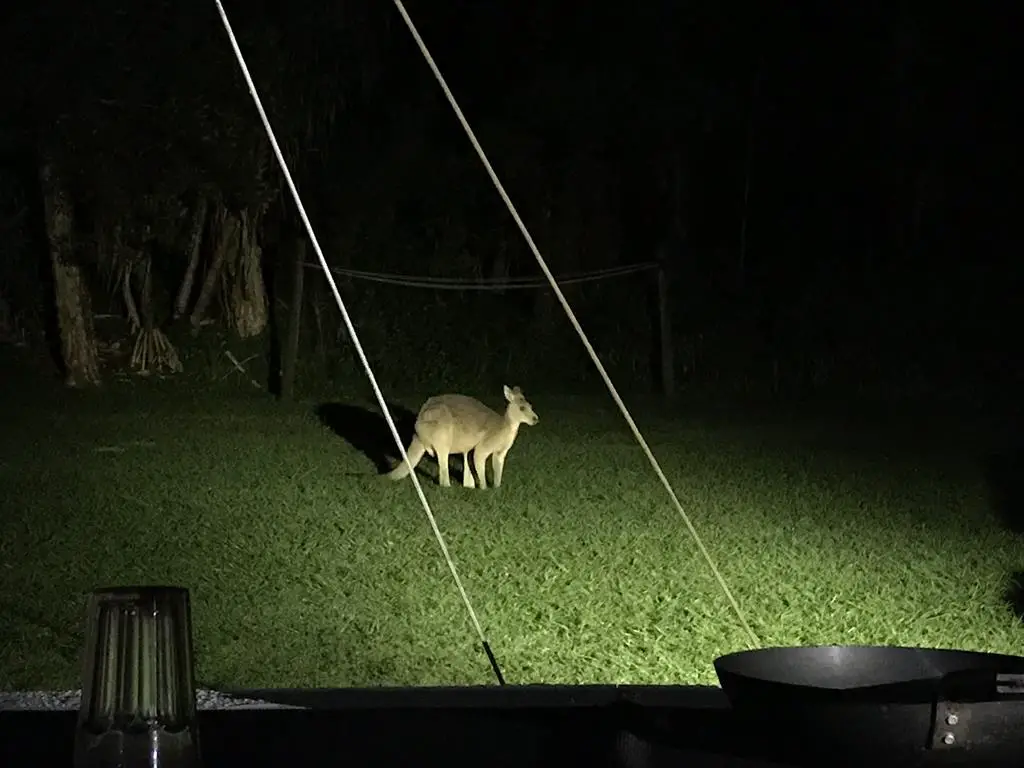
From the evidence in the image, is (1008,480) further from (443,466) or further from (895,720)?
(895,720)

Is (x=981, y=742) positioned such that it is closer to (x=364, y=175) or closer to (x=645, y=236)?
(x=364, y=175)

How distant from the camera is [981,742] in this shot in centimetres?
174

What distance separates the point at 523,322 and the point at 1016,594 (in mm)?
8156

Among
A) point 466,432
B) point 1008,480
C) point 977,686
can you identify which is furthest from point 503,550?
point 977,686

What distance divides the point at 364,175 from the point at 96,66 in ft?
14.5

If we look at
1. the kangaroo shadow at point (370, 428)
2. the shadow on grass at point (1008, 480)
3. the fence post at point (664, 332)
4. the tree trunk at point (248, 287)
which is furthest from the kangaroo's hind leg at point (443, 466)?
the tree trunk at point (248, 287)

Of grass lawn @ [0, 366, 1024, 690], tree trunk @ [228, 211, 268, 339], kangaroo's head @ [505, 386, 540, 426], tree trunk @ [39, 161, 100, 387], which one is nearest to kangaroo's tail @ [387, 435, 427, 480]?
grass lawn @ [0, 366, 1024, 690]

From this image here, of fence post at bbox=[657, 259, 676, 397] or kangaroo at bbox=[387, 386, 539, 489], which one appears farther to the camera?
fence post at bbox=[657, 259, 676, 397]

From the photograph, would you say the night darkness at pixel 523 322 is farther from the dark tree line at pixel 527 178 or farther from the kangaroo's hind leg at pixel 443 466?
the kangaroo's hind leg at pixel 443 466

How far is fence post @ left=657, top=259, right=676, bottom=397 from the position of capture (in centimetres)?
1207

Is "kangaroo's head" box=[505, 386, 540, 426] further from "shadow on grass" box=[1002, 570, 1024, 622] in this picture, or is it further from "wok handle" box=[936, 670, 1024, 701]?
"wok handle" box=[936, 670, 1024, 701]

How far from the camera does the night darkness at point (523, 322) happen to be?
20.5 ft

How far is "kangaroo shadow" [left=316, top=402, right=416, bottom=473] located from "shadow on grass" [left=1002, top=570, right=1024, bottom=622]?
361cm

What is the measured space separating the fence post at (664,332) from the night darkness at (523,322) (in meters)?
0.05
